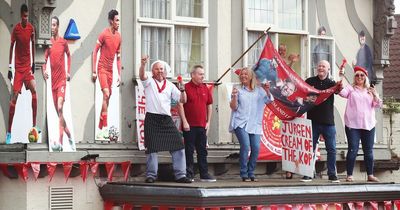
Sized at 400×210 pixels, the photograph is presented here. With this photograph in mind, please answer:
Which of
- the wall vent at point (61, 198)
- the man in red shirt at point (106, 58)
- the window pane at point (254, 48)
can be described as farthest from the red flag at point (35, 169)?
the window pane at point (254, 48)

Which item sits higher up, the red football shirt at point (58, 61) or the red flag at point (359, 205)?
the red football shirt at point (58, 61)

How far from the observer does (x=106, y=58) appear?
664 inches

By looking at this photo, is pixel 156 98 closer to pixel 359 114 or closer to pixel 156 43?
pixel 156 43

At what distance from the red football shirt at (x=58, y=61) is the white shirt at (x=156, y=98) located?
122cm

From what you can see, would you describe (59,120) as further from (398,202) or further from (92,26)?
(398,202)

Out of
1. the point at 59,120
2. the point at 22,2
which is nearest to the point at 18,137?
the point at 59,120

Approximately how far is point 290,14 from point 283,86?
1812 mm

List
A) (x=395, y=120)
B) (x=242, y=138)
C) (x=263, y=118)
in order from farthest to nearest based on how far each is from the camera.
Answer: (x=395, y=120) < (x=263, y=118) < (x=242, y=138)

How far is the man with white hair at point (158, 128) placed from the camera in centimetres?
1636

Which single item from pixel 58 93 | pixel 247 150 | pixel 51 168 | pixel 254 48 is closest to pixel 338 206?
pixel 247 150

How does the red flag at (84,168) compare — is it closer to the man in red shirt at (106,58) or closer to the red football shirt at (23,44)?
the man in red shirt at (106,58)

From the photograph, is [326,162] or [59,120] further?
[326,162]

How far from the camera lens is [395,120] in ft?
70.8

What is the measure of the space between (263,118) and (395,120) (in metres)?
4.25
